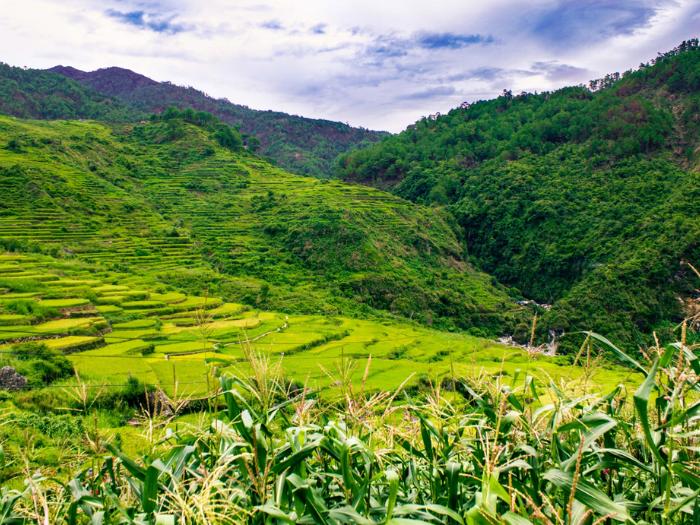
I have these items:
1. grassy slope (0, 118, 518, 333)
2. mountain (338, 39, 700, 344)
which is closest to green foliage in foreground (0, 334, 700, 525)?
grassy slope (0, 118, 518, 333)

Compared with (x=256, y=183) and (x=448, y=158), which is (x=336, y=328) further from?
(x=448, y=158)

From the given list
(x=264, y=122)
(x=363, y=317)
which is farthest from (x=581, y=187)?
(x=264, y=122)

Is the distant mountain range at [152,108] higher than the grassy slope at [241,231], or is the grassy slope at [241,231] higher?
the distant mountain range at [152,108]

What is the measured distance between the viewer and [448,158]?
84688 mm

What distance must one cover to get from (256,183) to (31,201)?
2763 cm

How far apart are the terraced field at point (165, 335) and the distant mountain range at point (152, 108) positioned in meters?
75.9

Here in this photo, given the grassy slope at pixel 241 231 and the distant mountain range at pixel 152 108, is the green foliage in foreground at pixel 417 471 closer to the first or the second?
the grassy slope at pixel 241 231

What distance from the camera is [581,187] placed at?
6425cm

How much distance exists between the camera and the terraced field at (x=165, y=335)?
16.0m

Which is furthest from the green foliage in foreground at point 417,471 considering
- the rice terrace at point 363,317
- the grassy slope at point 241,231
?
the grassy slope at point 241,231

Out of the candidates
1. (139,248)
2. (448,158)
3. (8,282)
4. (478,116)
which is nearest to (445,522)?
(8,282)

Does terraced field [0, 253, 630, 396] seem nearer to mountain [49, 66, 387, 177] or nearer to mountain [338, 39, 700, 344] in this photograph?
mountain [338, 39, 700, 344]

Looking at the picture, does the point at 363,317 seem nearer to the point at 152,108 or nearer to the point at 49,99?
the point at 49,99

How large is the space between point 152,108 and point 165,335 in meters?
131
